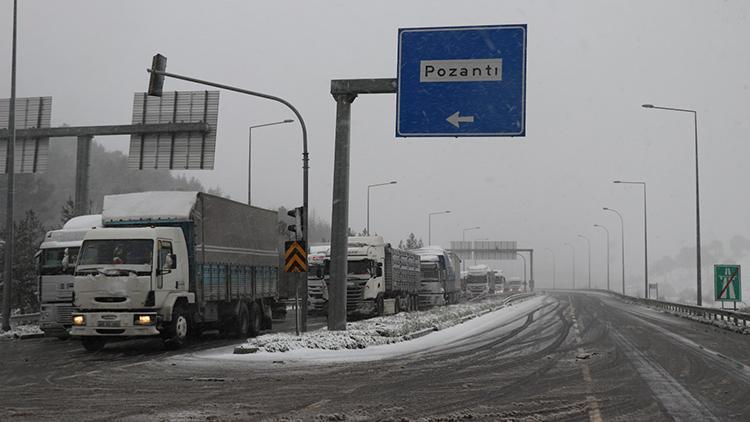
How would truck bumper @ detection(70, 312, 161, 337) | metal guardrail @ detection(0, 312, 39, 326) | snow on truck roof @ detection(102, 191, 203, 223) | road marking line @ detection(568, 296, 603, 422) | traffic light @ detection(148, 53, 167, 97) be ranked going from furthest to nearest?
metal guardrail @ detection(0, 312, 39, 326) → snow on truck roof @ detection(102, 191, 203, 223) → traffic light @ detection(148, 53, 167, 97) → truck bumper @ detection(70, 312, 161, 337) → road marking line @ detection(568, 296, 603, 422)

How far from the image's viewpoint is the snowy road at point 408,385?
9281 mm

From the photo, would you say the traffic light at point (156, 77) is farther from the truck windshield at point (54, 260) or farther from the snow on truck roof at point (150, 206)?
the truck windshield at point (54, 260)

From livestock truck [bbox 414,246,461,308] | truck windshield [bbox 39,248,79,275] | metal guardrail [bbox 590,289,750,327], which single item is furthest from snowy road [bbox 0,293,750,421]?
livestock truck [bbox 414,246,461,308]

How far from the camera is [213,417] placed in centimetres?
887

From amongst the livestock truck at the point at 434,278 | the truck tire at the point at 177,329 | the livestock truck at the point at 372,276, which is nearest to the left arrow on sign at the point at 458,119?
the truck tire at the point at 177,329

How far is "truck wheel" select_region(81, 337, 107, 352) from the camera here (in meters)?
18.1

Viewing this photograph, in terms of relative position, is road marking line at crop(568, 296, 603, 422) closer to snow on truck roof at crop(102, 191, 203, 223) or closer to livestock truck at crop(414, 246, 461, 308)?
snow on truck roof at crop(102, 191, 203, 223)

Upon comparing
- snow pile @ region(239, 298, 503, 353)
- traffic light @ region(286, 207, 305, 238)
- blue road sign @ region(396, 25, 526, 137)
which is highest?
blue road sign @ region(396, 25, 526, 137)

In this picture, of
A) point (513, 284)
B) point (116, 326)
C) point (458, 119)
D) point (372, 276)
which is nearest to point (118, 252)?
point (116, 326)

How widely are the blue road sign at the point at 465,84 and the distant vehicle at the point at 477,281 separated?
53801 millimetres

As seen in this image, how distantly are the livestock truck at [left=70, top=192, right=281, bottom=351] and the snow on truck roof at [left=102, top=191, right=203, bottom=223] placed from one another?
1.0 inches

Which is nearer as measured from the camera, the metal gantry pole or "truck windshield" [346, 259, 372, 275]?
the metal gantry pole

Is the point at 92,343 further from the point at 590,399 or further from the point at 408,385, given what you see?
the point at 590,399

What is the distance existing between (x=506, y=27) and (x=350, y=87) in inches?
172
